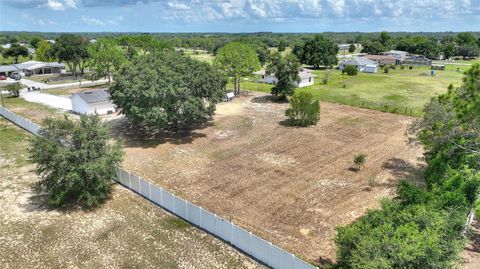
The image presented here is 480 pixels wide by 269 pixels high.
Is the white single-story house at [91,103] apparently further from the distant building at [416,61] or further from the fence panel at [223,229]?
the distant building at [416,61]

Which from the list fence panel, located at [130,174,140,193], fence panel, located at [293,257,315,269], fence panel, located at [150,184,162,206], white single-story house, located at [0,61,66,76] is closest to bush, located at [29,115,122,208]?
fence panel, located at [130,174,140,193]

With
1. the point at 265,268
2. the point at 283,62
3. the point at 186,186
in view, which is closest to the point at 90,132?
the point at 186,186

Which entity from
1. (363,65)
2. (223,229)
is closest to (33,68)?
(363,65)

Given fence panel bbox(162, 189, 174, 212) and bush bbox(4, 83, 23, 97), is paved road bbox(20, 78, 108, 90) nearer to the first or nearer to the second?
bush bbox(4, 83, 23, 97)

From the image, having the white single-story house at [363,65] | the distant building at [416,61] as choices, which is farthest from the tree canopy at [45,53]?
the distant building at [416,61]

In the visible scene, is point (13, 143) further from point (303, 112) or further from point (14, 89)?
point (303, 112)

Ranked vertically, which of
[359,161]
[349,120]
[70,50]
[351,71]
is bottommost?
[359,161]
